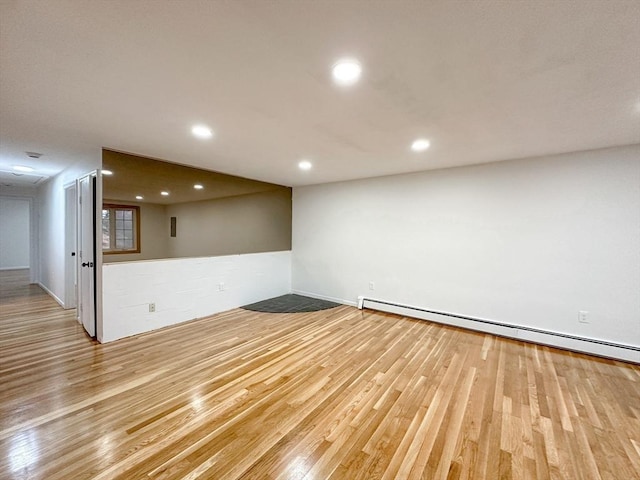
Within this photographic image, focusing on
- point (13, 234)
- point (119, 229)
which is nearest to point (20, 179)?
point (119, 229)

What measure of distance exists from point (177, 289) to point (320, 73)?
3.60 m

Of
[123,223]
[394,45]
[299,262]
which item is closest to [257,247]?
[299,262]

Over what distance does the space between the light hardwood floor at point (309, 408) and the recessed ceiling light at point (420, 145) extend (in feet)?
7.92

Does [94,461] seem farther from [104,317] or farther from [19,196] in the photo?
[19,196]

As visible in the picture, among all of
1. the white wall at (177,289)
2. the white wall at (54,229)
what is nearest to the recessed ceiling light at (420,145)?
the white wall at (177,289)

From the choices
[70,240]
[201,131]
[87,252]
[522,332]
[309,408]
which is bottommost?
[309,408]

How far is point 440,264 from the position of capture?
4.18 metres

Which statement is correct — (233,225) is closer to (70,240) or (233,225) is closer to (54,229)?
(70,240)

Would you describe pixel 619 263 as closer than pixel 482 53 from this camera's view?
No

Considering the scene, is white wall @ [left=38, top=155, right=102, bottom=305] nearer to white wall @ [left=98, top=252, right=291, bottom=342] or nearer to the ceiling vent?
the ceiling vent

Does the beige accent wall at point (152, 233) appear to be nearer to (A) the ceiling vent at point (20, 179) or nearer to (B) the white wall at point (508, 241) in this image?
(B) the white wall at point (508, 241)

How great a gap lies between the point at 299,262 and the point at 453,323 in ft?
10.5

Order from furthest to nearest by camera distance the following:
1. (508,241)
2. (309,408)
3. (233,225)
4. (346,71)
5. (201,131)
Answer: (233,225) → (508,241) → (201,131) → (309,408) → (346,71)

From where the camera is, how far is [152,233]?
12.3 ft
